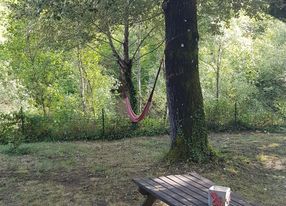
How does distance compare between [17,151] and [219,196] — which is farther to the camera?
[17,151]

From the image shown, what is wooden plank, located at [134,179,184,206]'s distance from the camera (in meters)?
3.34

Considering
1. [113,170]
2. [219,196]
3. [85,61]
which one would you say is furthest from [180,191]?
[85,61]

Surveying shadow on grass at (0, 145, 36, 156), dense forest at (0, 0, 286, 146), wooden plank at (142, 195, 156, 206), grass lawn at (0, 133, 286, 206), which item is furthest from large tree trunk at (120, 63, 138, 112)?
wooden plank at (142, 195, 156, 206)

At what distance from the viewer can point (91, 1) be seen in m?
6.26

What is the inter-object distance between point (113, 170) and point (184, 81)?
1.85 meters

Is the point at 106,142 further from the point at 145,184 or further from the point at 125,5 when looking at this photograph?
the point at 145,184

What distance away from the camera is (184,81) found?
5.97 m

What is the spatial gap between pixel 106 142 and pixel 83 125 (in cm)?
80

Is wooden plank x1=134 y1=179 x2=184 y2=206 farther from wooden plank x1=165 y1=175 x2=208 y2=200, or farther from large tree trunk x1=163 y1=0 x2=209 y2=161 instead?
large tree trunk x1=163 y1=0 x2=209 y2=161

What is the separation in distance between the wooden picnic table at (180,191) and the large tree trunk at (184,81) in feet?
6.18

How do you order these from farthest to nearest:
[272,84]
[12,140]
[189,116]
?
[272,84], [12,140], [189,116]

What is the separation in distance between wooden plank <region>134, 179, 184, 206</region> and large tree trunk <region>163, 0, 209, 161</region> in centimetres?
212

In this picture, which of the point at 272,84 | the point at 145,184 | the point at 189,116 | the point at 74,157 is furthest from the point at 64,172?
the point at 272,84

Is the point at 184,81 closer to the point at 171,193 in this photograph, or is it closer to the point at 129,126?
the point at 171,193
